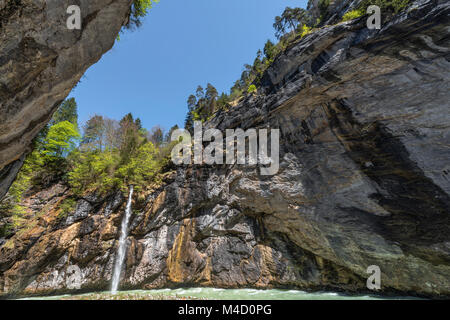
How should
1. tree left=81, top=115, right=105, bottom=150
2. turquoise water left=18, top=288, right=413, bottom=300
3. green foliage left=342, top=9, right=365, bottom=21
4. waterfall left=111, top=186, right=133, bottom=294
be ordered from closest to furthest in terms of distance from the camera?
turquoise water left=18, top=288, right=413, bottom=300
green foliage left=342, top=9, right=365, bottom=21
waterfall left=111, top=186, right=133, bottom=294
tree left=81, top=115, right=105, bottom=150

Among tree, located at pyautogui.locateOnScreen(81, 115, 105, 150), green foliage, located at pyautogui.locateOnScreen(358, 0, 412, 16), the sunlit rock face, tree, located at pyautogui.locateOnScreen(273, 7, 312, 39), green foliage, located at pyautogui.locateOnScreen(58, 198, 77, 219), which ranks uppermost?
tree, located at pyautogui.locateOnScreen(273, 7, 312, 39)

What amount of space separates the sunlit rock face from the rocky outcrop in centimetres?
849

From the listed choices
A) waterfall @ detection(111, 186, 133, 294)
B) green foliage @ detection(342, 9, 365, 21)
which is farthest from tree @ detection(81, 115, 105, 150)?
green foliage @ detection(342, 9, 365, 21)

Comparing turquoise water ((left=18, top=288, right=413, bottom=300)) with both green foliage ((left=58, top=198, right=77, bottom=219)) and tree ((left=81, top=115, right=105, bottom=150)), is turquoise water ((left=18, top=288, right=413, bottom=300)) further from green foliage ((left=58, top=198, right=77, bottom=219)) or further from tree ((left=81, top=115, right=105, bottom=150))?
tree ((left=81, top=115, right=105, bottom=150))

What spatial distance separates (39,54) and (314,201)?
1224 centimetres

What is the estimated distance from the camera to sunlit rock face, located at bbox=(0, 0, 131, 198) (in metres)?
3.65

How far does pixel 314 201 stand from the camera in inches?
386

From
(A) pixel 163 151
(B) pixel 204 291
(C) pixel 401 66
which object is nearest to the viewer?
(C) pixel 401 66

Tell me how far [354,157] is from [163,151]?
52.1 feet

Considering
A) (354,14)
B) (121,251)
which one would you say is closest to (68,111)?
(121,251)

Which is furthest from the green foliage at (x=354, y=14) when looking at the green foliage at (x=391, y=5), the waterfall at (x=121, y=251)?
the waterfall at (x=121, y=251)
